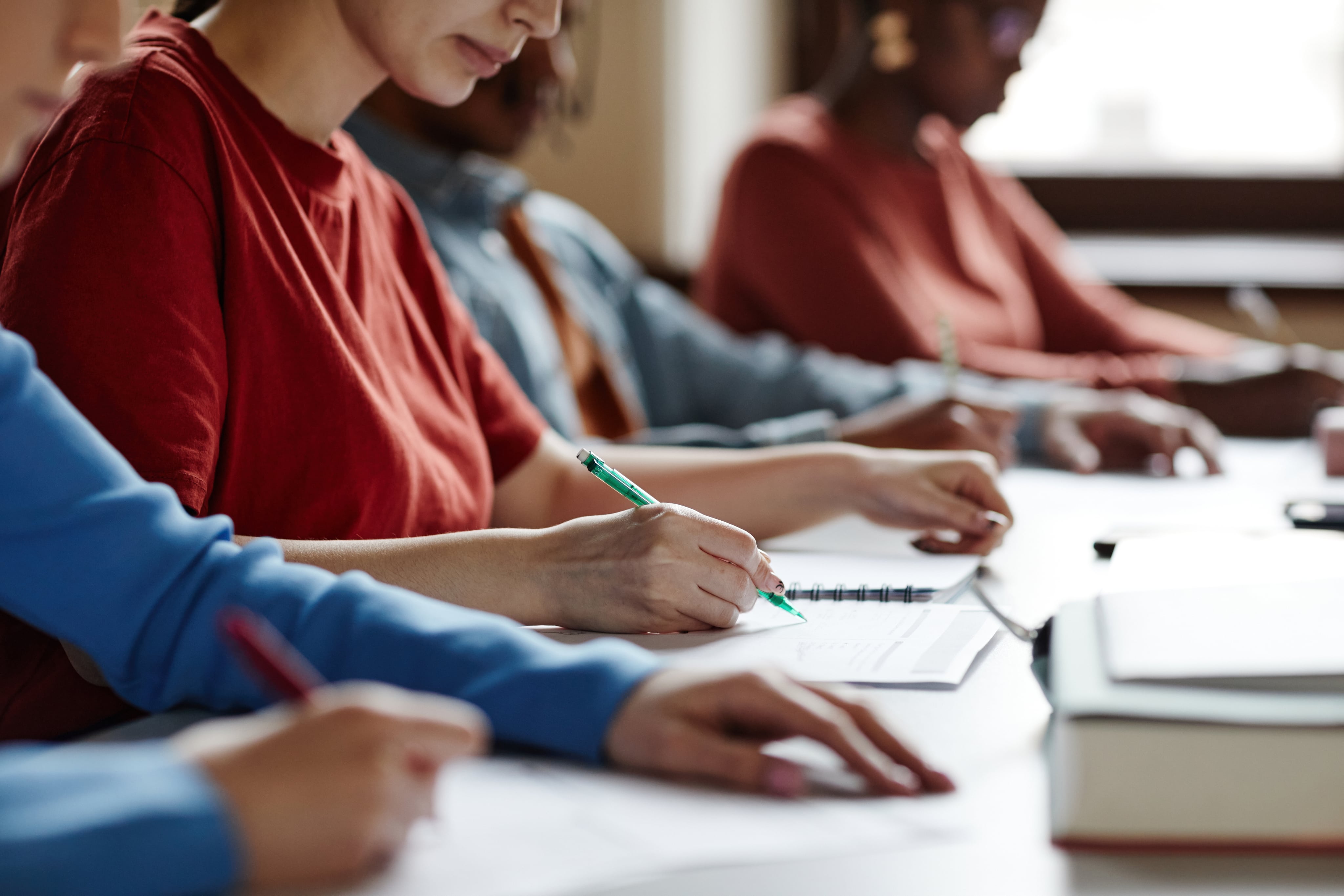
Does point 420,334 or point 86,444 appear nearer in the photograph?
point 86,444

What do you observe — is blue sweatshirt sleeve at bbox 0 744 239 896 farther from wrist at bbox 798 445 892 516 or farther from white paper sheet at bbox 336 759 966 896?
wrist at bbox 798 445 892 516

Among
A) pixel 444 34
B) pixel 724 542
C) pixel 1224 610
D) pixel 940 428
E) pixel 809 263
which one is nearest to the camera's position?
pixel 1224 610

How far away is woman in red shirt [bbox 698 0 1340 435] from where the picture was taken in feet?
5.82

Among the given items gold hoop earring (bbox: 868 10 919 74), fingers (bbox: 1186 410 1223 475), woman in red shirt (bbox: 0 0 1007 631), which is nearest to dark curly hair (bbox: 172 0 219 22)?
woman in red shirt (bbox: 0 0 1007 631)

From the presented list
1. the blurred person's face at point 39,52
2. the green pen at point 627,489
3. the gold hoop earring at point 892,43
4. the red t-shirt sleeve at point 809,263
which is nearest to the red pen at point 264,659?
the blurred person's face at point 39,52

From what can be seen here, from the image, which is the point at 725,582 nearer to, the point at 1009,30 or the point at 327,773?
the point at 327,773

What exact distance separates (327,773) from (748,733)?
0.17m

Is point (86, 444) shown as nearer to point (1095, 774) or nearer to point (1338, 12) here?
point (1095, 774)

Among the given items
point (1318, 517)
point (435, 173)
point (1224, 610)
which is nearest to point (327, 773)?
point (1224, 610)

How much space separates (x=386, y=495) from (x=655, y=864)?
0.42 metres

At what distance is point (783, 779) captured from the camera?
1.57 ft

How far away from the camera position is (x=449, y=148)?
4.96 feet

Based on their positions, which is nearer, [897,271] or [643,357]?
[643,357]

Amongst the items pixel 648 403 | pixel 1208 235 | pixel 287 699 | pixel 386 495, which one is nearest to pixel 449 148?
pixel 648 403
